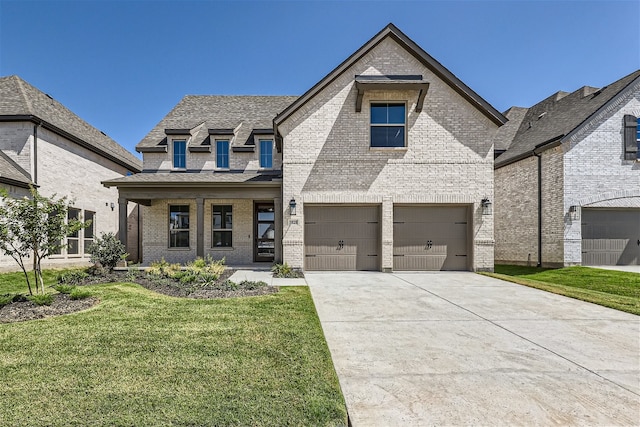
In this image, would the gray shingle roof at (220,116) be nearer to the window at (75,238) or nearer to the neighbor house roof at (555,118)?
the window at (75,238)

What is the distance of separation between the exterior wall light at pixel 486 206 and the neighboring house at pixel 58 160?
13195 mm

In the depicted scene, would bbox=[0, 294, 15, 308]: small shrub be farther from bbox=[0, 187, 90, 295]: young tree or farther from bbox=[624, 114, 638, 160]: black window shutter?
bbox=[624, 114, 638, 160]: black window shutter

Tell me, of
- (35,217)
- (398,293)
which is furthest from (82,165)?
(398,293)

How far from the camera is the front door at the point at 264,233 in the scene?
1466 centimetres

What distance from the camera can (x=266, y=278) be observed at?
10070mm

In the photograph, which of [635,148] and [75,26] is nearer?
[635,148]

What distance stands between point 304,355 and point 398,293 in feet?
14.8

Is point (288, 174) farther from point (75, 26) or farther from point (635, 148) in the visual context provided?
point (635, 148)

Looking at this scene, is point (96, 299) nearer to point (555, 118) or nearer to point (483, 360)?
point (483, 360)

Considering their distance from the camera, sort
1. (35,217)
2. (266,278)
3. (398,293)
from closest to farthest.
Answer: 1. (35,217)
2. (398,293)
3. (266,278)

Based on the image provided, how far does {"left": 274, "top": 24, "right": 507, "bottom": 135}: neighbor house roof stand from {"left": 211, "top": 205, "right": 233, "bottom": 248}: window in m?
5.14

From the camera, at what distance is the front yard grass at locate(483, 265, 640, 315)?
7008 millimetres

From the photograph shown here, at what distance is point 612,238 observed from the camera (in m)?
12.8

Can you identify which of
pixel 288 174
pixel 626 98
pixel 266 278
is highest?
pixel 626 98
